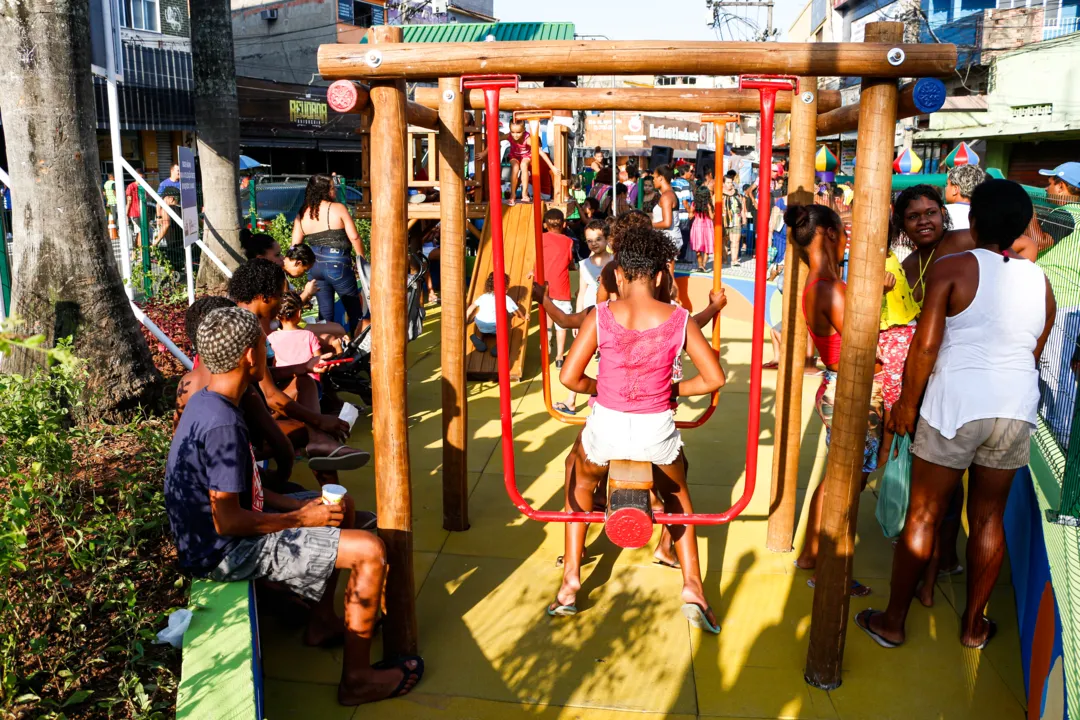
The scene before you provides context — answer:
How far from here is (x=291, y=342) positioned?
16.8 feet

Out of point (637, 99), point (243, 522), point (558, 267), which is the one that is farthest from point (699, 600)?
point (558, 267)

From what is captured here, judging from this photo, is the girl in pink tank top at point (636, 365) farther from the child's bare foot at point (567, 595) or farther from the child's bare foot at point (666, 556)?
the child's bare foot at point (666, 556)

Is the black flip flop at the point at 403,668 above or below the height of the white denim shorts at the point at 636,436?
below

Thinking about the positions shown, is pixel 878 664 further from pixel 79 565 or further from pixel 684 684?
pixel 79 565

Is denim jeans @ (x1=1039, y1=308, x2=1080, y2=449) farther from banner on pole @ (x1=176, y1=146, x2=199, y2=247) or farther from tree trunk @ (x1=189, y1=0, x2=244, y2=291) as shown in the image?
tree trunk @ (x1=189, y1=0, x2=244, y2=291)

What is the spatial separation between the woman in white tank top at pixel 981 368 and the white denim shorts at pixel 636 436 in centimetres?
96

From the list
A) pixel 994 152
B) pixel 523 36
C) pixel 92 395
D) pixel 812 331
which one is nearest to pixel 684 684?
pixel 812 331

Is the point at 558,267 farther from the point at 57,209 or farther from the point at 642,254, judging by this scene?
the point at 642,254

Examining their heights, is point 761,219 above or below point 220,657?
above

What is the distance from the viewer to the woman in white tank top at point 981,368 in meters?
3.22

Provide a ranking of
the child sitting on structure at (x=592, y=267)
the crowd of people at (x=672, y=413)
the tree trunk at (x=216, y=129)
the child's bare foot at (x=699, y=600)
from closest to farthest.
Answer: the crowd of people at (x=672, y=413)
the child's bare foot at (x=699, y=600)
the child sitting on structure at (x=592, y=267)
the tree trunk at (x=216, y=129)

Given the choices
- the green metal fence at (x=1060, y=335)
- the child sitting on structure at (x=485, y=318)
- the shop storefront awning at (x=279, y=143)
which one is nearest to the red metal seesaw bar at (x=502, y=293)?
the green metal fence at (x=1060, y=335)

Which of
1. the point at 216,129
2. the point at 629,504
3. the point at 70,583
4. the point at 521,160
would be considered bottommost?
the point at 70,583

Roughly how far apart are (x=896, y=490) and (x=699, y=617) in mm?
1087
